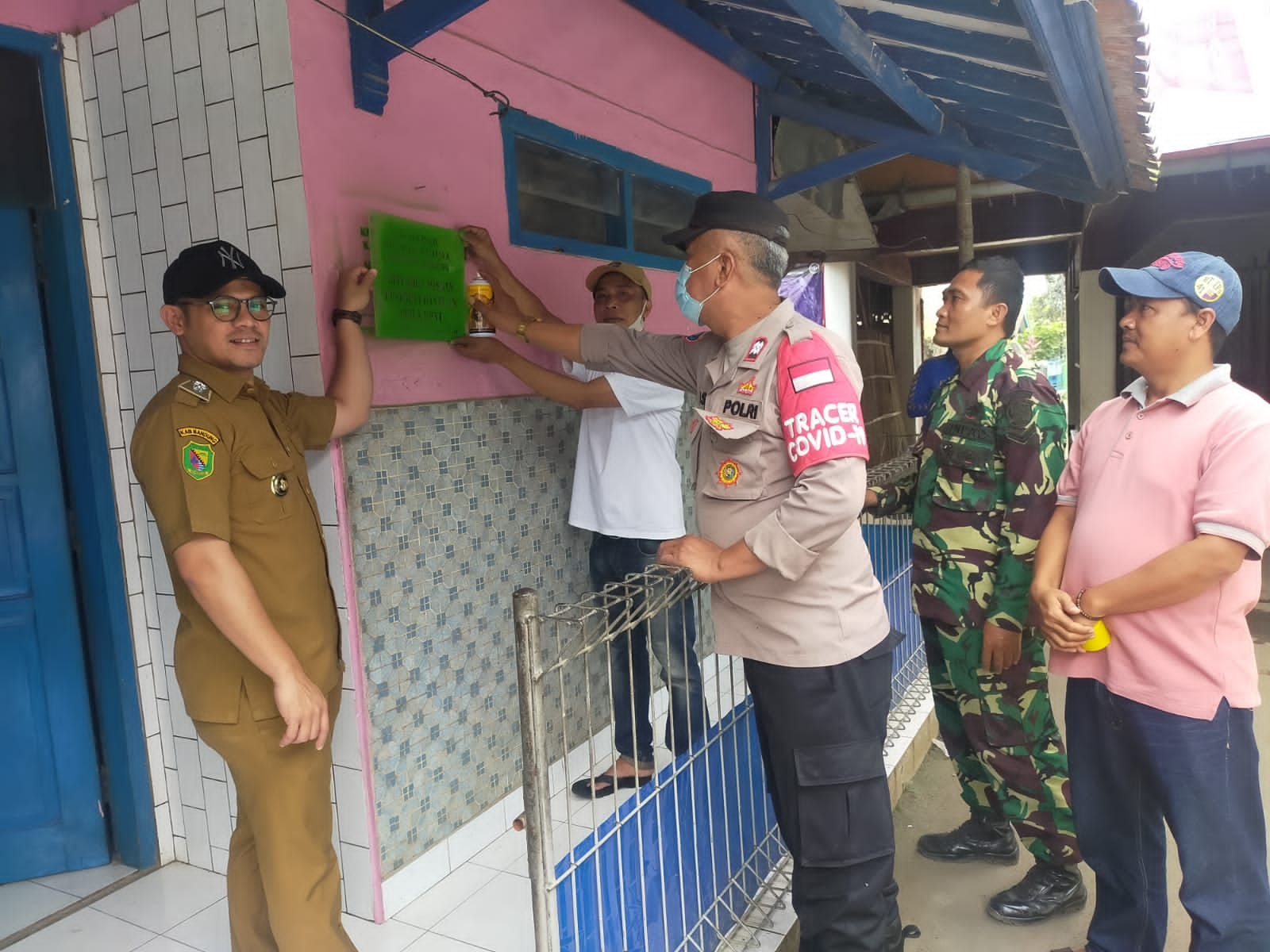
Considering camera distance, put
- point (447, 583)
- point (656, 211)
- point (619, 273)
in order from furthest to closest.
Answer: point (656, 211), point (619, 273), point (447, 583)

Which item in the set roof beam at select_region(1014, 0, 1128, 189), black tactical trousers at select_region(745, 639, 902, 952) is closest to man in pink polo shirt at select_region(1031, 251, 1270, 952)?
black tactical trousers at select_region(745, 639, 902, 952)

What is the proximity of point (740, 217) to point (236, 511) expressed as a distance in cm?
126

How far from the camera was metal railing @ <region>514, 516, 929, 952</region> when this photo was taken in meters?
1.50

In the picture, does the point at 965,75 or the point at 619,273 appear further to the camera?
the point at 965,75

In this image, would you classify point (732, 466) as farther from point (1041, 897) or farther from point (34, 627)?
point (34, 627)

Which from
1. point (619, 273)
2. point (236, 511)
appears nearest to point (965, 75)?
point (619, 273)

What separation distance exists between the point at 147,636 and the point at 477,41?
2.15 m

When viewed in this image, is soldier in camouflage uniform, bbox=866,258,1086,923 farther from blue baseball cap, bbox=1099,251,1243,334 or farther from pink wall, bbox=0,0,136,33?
pink wall, bbox=0,0,136,33

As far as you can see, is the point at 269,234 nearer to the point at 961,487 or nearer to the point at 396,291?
the point at 396,291

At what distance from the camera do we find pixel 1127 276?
1.88m

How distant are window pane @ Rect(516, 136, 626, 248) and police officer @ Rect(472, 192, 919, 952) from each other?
1.30 m

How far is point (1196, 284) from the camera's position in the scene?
1790 millimetres

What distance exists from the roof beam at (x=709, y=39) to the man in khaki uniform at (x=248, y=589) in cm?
250

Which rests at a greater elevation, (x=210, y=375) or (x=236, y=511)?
(x=210, y=375)
